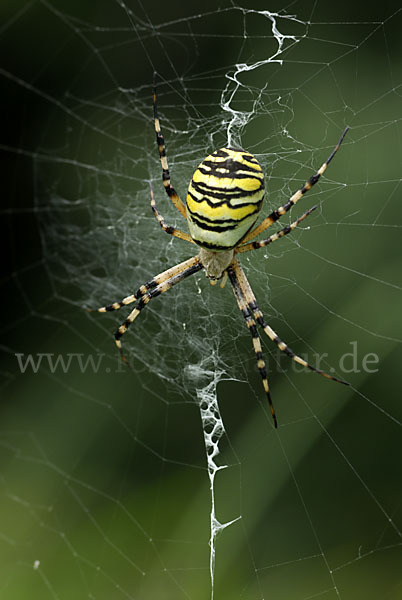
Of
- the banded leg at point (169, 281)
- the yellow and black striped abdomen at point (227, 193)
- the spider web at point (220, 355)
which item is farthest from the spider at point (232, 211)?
the spider web at point (220, 355)

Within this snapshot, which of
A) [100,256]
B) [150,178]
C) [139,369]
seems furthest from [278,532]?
[100,256]

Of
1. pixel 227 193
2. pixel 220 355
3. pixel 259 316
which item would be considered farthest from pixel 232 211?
pixel 220 355

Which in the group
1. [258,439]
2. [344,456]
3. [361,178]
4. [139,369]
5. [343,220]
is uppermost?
[361,178]

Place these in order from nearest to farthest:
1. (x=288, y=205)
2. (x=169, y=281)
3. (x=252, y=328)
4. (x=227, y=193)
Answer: (x=227, y=193), (x=288, y=205), (x=252, y=328), (x=169, y=281)

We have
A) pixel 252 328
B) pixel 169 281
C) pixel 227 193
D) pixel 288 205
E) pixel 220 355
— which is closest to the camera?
pixel 227 193

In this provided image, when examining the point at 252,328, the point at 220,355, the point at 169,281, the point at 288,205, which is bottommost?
the point at 220,355

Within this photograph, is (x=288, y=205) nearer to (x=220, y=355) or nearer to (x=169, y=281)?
(x=169, y=281)

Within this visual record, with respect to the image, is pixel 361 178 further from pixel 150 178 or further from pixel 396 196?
pixel 150 178
